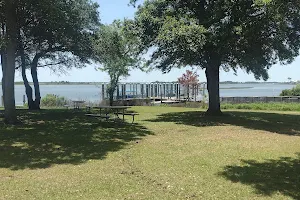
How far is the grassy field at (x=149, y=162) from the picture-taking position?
614 centimetres

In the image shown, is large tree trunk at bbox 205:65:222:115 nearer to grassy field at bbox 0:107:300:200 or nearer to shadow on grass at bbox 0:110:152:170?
grassy field at bbox 0:107:300:200

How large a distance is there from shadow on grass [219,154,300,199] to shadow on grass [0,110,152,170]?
3501 mm

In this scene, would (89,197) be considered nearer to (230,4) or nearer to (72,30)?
(72,30)

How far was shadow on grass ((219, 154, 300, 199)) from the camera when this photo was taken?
6.20m

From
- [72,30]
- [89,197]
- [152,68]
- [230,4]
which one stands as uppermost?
[230,4]

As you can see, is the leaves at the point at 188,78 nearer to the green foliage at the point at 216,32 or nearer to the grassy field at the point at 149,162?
the green foliage at the point at 216,32

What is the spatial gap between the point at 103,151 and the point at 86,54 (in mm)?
11894

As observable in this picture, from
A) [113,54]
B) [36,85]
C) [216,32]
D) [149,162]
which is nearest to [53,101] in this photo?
[36,85]

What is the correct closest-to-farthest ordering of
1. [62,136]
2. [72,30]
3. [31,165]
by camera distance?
[31,165] < [62,136] < [72,30]

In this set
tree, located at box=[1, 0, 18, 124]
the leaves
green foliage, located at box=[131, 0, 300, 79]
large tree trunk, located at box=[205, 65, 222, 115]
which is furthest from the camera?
the leaves

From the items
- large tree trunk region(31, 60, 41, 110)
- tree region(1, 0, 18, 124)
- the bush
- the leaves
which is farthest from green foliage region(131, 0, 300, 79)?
the leaves

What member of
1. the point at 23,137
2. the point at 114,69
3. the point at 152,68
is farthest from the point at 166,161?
the point at 114,69

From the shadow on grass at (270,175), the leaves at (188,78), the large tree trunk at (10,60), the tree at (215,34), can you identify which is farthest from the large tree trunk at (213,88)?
the leaves at (188,78)

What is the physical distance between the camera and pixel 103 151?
9602 mm
